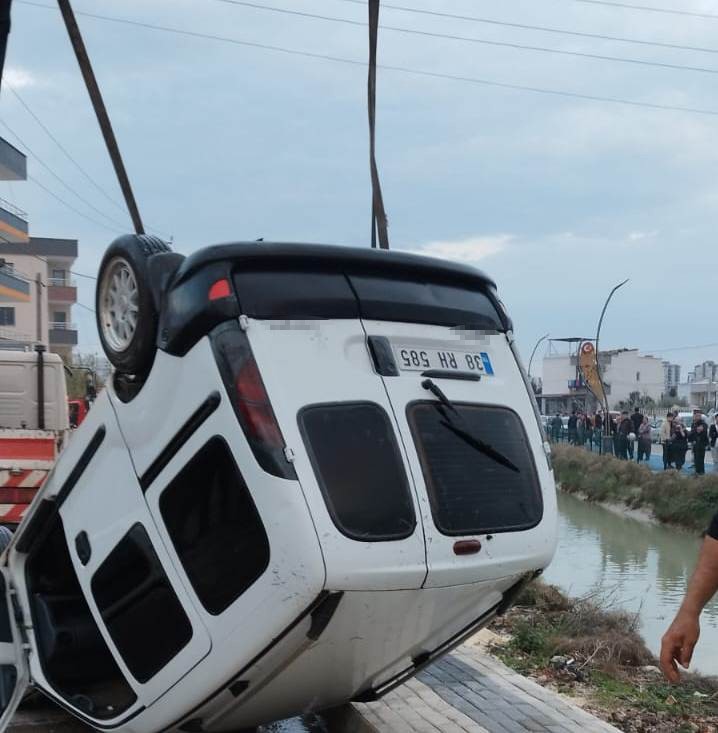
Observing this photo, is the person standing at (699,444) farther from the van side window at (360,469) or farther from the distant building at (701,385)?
the distant building at (701,385)

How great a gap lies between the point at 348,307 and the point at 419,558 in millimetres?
988

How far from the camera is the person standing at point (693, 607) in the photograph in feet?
10.3

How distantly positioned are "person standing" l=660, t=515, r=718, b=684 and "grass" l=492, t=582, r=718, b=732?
239 cm

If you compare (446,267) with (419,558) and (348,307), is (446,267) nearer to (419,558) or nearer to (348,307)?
(348,307)

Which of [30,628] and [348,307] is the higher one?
[348,307]

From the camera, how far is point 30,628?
4641 millimetres

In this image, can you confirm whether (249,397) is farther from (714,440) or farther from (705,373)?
(705,373)

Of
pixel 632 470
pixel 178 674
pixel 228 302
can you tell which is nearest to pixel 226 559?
pixel 178 674

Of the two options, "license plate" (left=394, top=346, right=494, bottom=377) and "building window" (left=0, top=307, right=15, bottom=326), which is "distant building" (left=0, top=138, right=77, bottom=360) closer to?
"building window" (left=0, top=307, right=15, bottom=326)

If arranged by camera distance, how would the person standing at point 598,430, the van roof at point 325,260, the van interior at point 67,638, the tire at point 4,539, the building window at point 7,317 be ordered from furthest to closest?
the building window at point 7,317 < the person standing at point 598,430 < the tire at point 4,539 < the van interior at point 67,638 < the van roof at point 325,260

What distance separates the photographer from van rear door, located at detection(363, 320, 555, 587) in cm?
355

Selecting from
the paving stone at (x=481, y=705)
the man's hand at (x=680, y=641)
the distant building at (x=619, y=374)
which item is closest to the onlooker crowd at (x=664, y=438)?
the paving stone at (x=481, y=705)

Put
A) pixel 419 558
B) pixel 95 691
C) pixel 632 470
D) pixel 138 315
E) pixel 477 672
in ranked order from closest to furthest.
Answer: pixel 419 558 → pixel 138 315 → pixel 95 691 → pixel 477 672 → pixel 632 470

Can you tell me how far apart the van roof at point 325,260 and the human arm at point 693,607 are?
1.53m
